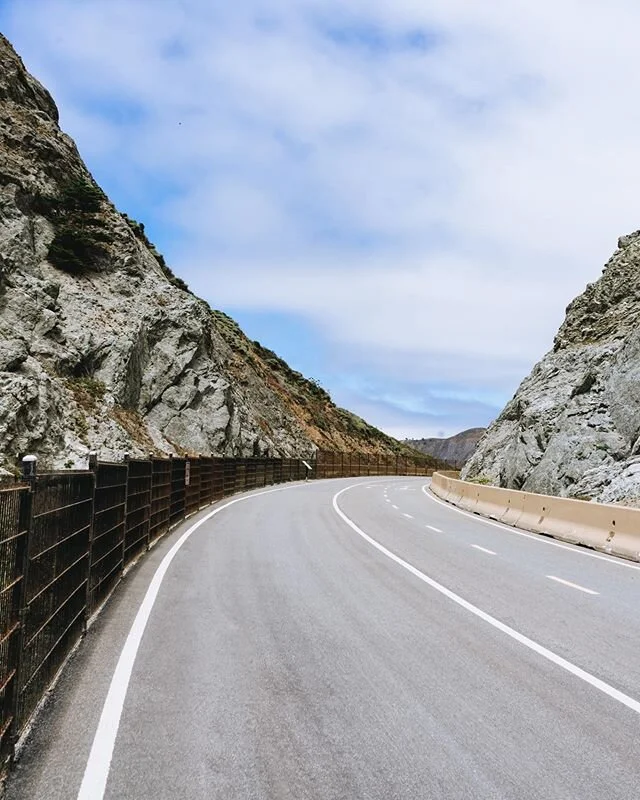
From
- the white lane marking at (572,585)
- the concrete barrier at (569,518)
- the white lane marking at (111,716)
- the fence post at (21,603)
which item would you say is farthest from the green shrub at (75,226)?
the fence post at (21,603)

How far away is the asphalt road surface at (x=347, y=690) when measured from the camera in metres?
4.27

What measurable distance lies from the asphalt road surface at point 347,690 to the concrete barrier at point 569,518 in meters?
3.92

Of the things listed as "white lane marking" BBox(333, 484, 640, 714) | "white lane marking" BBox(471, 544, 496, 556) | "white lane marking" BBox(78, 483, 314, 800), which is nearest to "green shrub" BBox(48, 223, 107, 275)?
"white lane marking" BBox(471, 544, 496, 556)

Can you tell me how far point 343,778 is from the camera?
4234 mm

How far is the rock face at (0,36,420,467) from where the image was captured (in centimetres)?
2839

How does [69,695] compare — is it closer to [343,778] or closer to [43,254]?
[343,778]

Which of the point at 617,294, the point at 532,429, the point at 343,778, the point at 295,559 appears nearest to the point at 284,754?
the point at 343,778

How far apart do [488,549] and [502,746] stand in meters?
11.0

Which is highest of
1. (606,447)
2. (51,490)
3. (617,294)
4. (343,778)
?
(617,294)

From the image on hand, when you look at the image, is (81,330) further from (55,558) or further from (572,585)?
(55,558)

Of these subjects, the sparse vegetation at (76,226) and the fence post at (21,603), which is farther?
the sparse vegetation at (76,226)

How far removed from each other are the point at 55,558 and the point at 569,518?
49.2ft

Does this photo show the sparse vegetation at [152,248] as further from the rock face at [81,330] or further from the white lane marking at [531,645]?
the white lane marking at [531,645]

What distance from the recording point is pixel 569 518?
18.6 metres
